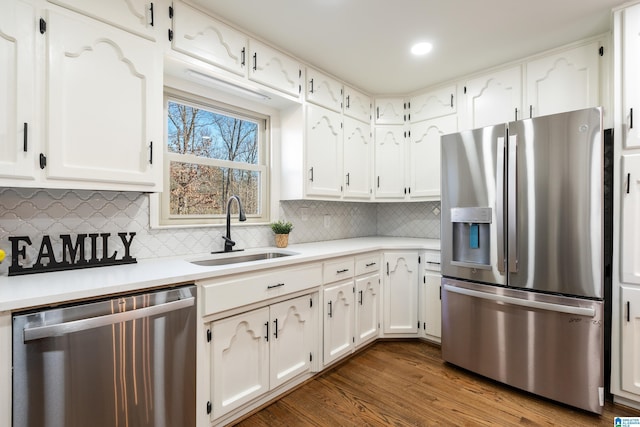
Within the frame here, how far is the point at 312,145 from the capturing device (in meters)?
2.69

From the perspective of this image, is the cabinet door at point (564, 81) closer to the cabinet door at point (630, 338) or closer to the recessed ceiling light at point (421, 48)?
the recessed ceiling light at point (421, 48)

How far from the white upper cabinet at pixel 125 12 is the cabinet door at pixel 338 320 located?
1.96 m

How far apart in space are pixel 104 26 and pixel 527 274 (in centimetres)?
279

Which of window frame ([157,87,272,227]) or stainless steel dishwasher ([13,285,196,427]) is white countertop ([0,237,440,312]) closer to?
stainless steel dishwasher ([13,285,196,427])

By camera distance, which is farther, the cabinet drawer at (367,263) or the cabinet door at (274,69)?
the cabinet drawer at (367,263)

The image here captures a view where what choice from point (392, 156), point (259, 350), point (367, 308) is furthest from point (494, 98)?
point (259, 350)

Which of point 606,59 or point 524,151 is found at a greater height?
point 606,59

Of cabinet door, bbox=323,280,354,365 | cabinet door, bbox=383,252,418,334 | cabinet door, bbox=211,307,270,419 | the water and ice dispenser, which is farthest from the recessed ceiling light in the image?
cabinet door, bbox=211,307,270,419

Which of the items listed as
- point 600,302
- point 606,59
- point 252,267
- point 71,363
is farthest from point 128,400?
point 606,59

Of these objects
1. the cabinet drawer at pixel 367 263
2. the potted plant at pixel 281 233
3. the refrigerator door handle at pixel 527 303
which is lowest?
the refrigerator door handle at pixel 527 303

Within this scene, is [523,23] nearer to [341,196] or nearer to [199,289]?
[341,196]

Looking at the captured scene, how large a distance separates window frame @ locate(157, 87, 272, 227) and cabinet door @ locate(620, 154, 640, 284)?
2.45 meters

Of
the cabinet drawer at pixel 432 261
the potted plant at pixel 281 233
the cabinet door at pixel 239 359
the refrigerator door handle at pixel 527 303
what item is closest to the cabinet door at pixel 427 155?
the cabinet drawer at pixel 432 261

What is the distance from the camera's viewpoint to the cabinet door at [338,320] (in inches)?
90.0
